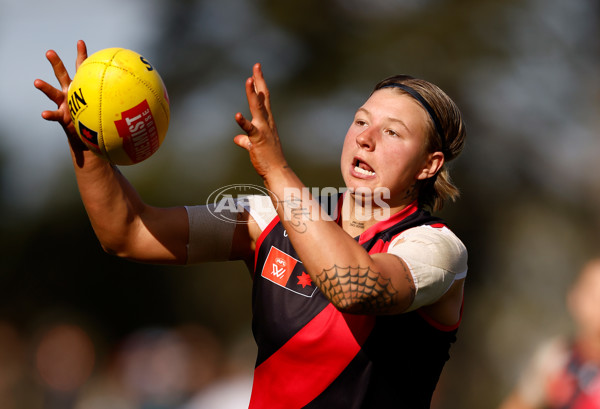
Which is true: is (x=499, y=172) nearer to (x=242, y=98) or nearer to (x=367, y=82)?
(x=367, y=82)

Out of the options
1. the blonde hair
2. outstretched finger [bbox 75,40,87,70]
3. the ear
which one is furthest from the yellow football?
the ear

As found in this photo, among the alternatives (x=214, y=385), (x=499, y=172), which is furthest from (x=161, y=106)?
(x=499, y=172)

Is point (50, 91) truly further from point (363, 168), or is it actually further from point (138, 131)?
point (363, 168)

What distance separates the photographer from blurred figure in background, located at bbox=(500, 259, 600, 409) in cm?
567

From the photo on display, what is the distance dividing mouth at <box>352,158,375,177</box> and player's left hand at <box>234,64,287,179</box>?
2.24 feet

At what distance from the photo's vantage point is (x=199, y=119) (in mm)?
12500

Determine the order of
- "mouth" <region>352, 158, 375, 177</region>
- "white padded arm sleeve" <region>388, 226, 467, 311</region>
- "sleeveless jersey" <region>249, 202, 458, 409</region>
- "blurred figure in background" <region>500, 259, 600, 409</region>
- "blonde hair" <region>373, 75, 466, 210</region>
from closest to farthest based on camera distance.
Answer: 1. "white padded arm sleeve" <region>388, 226, 467, 311</region>
2. "sleeveless jersey" <region>249, 202, 458, 409</region>
3. "mouth" <region>352, 158, 375, 177</region>
4. "blonde hair" <region>373, 75, 466, 210</region>
5. "blurred figure in background" <region>500, 259, 600, 409</region>

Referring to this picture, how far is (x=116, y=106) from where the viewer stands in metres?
3.11

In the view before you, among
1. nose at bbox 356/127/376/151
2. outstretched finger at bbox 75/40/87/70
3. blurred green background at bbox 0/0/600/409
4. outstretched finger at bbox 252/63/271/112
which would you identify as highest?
outstretched finger at bbox 252/63/271/112

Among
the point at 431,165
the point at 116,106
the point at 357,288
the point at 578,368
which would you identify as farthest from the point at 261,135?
the point at 578,368

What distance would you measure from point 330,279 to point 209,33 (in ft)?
38.0

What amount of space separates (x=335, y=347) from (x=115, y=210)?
1.17m

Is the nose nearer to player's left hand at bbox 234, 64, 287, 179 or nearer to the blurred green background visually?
player's left hand at bbox 234, 64, 287, 179

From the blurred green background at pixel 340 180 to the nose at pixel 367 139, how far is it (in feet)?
25.6
